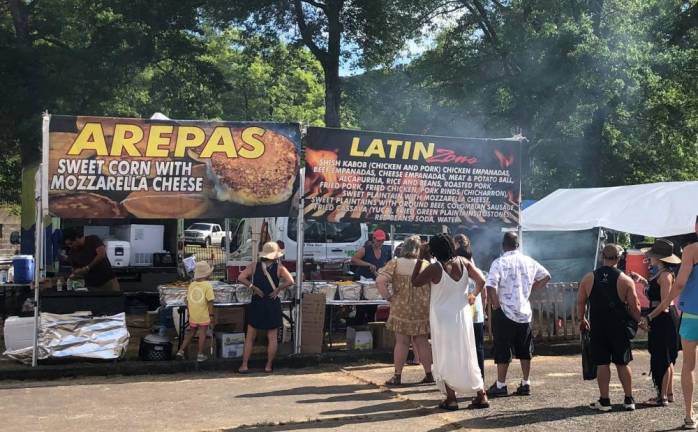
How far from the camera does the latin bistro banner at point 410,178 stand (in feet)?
31.7

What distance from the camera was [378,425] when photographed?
253 inches

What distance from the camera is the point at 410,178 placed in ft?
33.0

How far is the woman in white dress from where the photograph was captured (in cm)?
666

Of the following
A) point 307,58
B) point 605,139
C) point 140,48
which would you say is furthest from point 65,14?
point 605,139

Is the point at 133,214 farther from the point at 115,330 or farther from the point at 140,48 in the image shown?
the point at 140,48

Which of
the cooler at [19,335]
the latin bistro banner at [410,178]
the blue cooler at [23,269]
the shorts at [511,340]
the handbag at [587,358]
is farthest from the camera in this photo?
the blue cooler at [23,269]

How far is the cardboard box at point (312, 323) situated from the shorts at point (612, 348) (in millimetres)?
3956

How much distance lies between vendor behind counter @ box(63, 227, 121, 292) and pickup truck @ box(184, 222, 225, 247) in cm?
2780

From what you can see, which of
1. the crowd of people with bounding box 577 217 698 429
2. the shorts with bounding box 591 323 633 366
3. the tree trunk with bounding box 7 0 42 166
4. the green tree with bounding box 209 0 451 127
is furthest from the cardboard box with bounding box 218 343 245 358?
the green tree with bounding box 209 0 451 127

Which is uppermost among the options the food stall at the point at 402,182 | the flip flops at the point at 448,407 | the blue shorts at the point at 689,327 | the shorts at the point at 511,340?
the food stall at the point at 402,182

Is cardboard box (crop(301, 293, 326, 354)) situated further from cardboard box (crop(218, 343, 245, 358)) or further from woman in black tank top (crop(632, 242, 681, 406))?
woman in black tank top (crop(632, 242, 681, 406))

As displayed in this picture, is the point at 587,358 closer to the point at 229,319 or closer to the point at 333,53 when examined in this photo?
the point at 229,319

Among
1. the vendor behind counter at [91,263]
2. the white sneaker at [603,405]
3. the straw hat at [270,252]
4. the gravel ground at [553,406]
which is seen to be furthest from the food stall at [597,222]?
the vendor behind counter at [91,263]

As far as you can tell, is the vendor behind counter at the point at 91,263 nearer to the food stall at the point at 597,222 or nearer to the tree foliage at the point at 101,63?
the food stall at the point at 597,222
